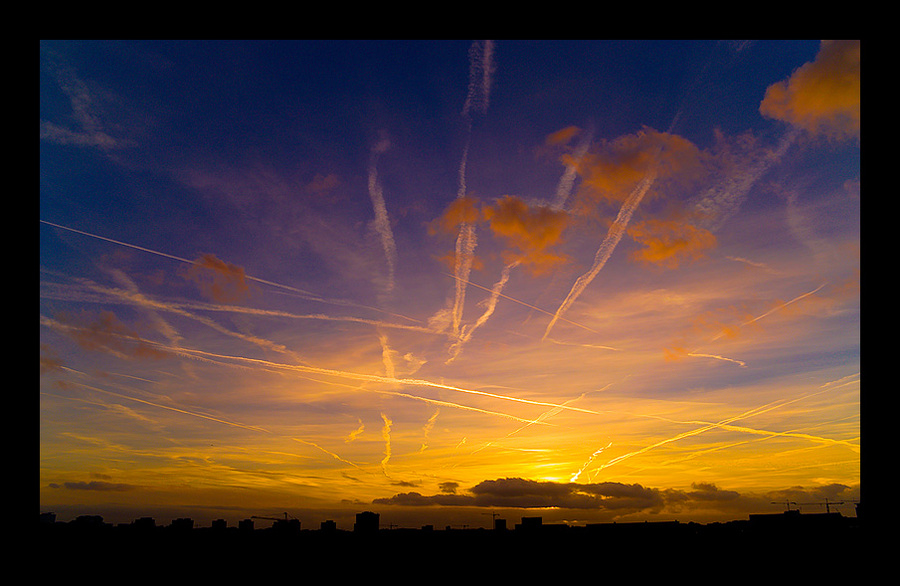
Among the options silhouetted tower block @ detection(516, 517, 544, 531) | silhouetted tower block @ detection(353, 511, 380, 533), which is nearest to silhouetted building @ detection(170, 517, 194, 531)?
silhouetted tower block @ detection(353, 511, 380, 533)

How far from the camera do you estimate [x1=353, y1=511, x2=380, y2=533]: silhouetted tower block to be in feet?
279

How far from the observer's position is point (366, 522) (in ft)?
289

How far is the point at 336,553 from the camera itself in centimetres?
7194

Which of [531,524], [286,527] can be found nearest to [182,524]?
[286,527]

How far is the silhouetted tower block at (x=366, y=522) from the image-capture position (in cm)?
8506

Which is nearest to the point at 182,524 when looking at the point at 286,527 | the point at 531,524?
the point at 286,527

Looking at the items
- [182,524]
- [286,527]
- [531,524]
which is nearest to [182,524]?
[182,524]

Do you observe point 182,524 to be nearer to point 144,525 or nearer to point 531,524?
point 144,525

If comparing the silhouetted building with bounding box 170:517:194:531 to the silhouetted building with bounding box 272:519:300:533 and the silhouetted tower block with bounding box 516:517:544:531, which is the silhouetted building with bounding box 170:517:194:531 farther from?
the silhouetted tower block with bounding box 516:517:544:531

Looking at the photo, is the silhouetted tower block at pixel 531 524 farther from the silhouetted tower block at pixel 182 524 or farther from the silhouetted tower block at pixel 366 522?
the silhouetted tower block at pixel 182 524

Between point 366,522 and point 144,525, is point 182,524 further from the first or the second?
point 366,522
